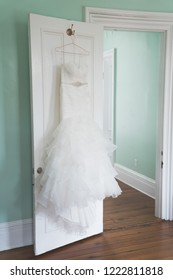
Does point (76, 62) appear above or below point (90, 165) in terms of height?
above

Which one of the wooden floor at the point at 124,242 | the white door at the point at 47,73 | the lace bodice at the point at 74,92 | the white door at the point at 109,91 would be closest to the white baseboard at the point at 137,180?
the wooden floor at the point at 124,242

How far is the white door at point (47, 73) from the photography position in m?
2.41

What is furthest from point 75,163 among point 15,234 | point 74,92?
point 15,234

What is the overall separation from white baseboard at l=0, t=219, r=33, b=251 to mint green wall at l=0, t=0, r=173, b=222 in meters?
0.06

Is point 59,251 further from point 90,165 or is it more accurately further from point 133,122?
point 133,122

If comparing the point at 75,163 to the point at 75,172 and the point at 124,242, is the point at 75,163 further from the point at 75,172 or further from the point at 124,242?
the point at 124,242

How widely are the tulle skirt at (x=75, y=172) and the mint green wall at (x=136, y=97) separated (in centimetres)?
153

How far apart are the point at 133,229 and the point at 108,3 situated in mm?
2435

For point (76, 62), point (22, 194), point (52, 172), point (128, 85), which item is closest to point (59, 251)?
point (22, 194)

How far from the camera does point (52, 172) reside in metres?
2.37

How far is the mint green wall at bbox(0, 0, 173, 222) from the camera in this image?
254 cm

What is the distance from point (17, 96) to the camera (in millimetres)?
2637

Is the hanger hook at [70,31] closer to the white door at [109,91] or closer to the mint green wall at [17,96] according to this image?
the mint green wall at [17,96]

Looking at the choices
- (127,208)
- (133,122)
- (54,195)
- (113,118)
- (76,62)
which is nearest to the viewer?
(54,195)
